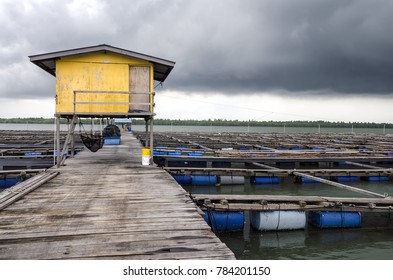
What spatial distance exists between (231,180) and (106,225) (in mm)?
12825

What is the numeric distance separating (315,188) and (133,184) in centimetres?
1227

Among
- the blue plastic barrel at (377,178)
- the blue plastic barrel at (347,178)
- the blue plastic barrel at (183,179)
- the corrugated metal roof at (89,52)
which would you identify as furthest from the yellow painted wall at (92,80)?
the blue plastic barrel at (377,178)

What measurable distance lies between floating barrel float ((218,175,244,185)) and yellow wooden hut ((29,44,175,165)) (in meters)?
5.76

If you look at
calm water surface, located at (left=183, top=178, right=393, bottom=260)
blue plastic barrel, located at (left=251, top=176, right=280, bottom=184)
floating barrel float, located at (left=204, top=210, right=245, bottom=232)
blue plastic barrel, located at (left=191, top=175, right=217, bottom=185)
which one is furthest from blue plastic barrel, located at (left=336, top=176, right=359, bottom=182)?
floating barrel float, located at (left=204, top=210, right=245, bottom=232)

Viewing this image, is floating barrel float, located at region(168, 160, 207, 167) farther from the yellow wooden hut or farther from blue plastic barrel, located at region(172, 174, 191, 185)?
the yellow wooden hut

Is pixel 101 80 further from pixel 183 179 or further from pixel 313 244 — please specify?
pixel 313 244

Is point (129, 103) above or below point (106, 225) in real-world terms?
above

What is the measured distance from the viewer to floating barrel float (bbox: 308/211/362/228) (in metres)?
10.7

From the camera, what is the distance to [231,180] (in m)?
18.4

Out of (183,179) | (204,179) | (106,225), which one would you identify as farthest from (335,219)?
(183,179)

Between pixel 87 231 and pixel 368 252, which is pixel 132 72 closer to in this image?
pixel 87 231

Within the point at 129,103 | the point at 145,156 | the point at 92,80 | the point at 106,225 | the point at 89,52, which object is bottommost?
the point at 106,225

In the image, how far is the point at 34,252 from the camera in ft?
15.9
